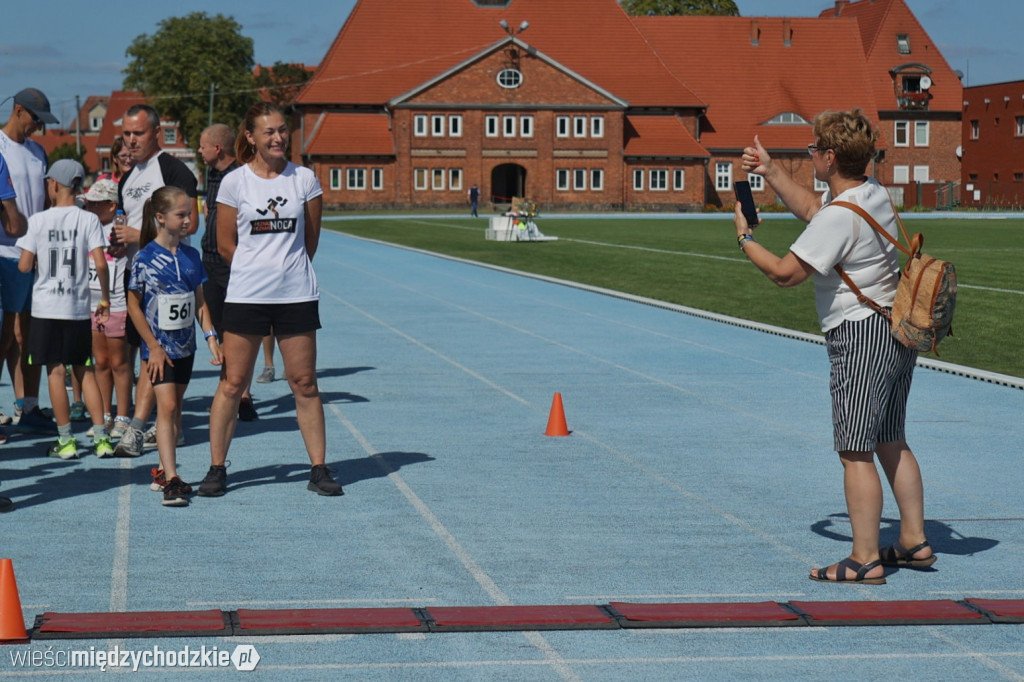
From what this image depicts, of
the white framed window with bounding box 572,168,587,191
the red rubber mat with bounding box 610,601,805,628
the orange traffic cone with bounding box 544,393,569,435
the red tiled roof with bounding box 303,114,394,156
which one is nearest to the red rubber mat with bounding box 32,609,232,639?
the red rubber mat with bounding box 610,601,805,628

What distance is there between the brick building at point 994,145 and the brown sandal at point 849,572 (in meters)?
84.3

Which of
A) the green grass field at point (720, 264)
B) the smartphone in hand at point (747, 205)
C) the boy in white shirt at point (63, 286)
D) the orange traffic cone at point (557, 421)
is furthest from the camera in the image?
the green grass field at point (720, 264)

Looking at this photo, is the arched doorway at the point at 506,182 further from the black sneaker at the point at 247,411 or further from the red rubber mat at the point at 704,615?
the red rubber mat at the point at 704,615

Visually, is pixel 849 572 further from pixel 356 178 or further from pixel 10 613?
pixel 356 178

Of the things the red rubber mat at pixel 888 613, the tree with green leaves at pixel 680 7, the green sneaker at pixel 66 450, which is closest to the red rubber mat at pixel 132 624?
the red rubber mat at pixel 888 613

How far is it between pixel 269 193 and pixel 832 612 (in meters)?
3.82

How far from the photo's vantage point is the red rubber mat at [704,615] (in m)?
5.50

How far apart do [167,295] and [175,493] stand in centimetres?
128

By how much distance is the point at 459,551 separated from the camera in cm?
669

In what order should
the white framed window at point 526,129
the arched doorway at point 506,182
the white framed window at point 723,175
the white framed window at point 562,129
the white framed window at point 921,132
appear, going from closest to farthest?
the white framed window at point 526,129
the white framed window at point 562,129
the arched doorway at point 506,182
the white framed window at point 723,175
the white framed window at point 921,132

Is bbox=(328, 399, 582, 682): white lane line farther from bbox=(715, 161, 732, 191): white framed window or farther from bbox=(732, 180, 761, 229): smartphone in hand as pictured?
bbox=(715, 161, 732, 191): white framed window

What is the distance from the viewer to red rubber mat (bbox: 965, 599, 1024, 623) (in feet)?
18.3

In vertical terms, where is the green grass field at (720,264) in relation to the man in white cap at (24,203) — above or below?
below

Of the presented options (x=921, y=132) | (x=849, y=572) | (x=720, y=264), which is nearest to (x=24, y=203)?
(x=849, y=572)
